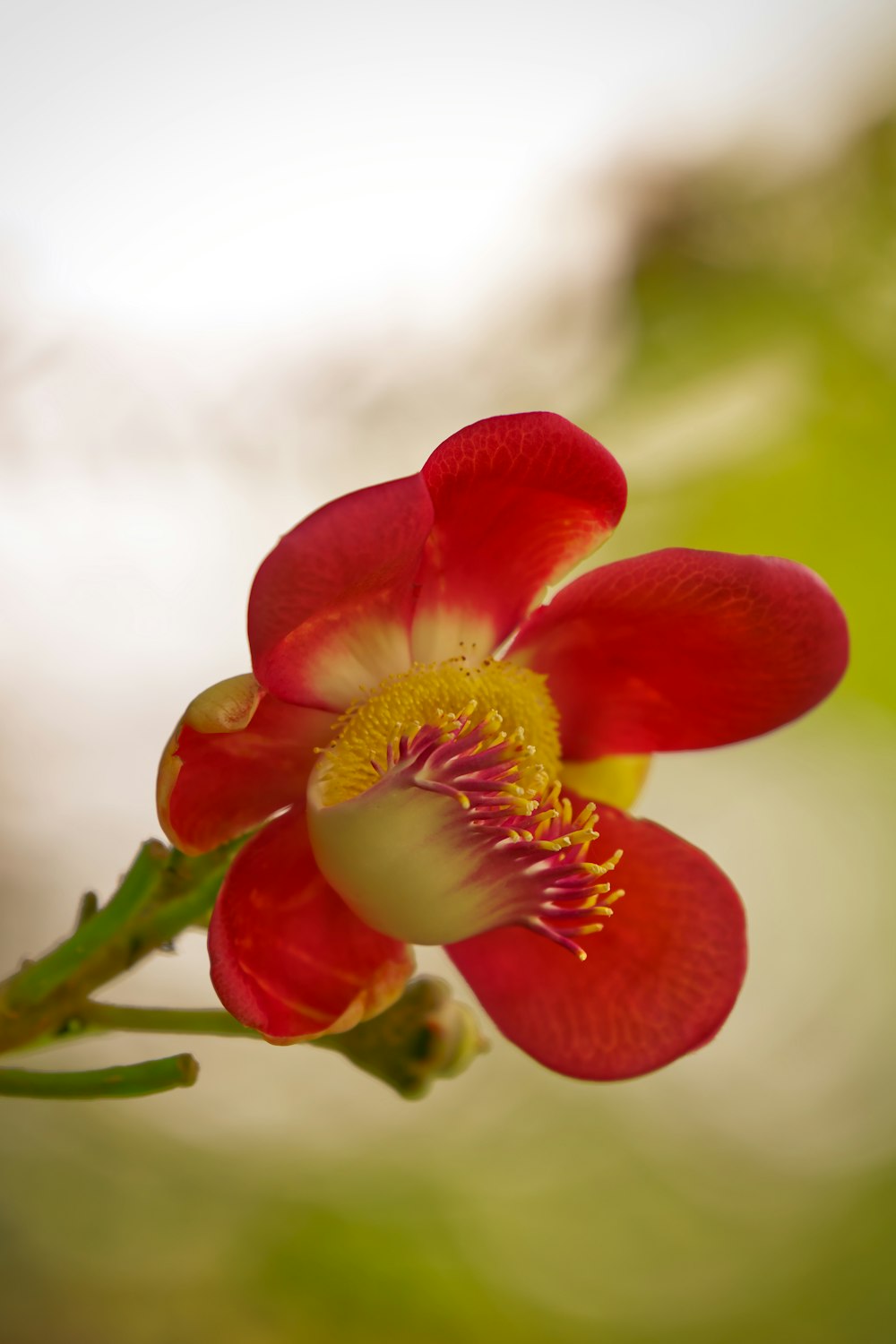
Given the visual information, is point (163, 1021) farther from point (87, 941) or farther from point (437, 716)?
point (437, 716)

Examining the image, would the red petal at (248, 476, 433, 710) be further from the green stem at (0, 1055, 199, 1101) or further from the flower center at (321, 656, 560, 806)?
the green stem at (0, 1055, 199, 1101)

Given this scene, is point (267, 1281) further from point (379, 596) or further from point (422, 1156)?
point (379, 596)

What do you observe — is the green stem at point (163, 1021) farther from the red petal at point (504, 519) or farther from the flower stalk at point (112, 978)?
the red petal at point (504, 519)

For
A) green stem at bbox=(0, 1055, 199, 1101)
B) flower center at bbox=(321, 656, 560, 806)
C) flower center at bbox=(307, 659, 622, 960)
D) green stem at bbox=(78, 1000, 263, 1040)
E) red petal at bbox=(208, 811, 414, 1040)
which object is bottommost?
green stem at bbox=(0, 1055, 199, 1101)

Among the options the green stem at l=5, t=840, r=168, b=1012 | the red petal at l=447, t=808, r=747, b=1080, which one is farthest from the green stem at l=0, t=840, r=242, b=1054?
the red petal at l=447, t=808, r=747, b=1080

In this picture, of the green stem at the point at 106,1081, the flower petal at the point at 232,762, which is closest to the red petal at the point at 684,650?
the flower petal at the point at 232,762
